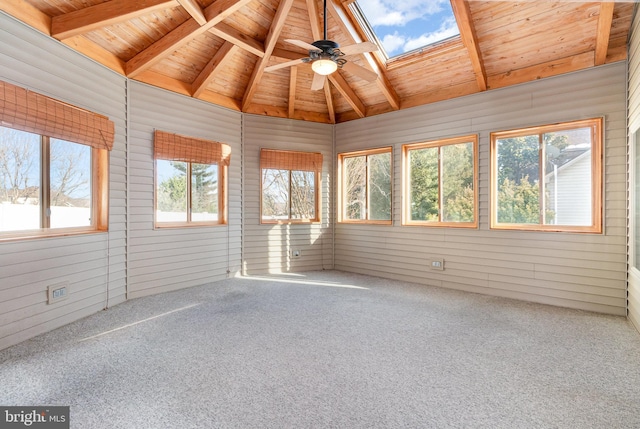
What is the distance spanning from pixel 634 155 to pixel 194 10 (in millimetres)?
4993

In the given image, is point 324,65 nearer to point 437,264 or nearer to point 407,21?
point 407,21

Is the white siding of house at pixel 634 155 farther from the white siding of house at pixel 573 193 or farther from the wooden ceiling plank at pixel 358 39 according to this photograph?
the wooden ceiling plank at pixel 358 39

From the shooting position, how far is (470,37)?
402 centimetres

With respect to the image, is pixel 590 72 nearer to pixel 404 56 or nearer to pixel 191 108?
pixel 404 56

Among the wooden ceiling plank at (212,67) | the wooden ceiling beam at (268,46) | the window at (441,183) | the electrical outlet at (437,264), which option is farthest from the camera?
the electrical outlet at (437,264)

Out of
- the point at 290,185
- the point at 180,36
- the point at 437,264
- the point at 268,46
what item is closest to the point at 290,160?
the point at 290,185

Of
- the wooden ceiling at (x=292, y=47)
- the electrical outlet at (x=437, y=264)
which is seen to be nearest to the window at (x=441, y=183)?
the electrical outlet at (x=437, y=264)

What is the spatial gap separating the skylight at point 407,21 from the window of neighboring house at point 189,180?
9.76ft

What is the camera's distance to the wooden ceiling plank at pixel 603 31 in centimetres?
328

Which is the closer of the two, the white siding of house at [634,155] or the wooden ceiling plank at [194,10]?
the white siding of house at [634,155]

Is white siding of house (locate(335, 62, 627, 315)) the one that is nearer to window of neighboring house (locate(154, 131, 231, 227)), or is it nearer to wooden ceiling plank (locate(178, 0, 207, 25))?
window of neighboring house (locate(154, 131, 231, 227))

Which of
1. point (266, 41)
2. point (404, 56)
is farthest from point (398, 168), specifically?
point (266, 41)

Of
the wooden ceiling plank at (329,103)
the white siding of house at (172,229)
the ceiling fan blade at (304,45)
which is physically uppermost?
the wooden ceiling plank at (329,103)

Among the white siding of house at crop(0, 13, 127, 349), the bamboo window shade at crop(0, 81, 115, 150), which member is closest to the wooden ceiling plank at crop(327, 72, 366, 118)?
the white siding of house at crop(0, 13, 127, 349)
